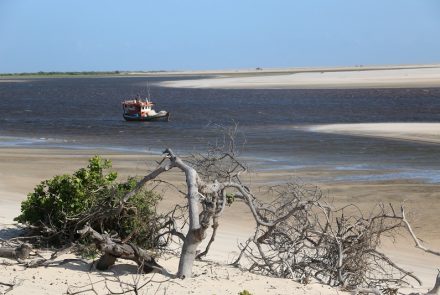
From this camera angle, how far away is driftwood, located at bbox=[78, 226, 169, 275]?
884cm

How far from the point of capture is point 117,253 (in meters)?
8.91

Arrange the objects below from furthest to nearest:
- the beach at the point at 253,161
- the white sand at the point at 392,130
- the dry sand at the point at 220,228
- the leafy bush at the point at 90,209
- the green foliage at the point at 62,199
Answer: the white sand at the point at 392,130
the green foliage at the point at 62,199
the leafy bush at the point at 90,209
the beach at the point at 253,161
the dry sand at the point at 220,228

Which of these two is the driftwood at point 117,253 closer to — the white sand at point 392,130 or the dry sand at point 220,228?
the dry sand at point 220,228

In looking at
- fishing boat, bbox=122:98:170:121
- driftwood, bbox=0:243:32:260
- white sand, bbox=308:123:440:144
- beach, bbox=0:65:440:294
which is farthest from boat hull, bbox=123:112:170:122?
driftwood, bbox=0:243:32:260

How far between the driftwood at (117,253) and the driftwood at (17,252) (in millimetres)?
958

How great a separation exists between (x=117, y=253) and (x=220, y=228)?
5729 mm

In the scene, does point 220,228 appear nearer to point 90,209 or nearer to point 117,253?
point 90,209

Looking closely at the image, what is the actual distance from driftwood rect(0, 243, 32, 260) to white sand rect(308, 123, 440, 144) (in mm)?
24113

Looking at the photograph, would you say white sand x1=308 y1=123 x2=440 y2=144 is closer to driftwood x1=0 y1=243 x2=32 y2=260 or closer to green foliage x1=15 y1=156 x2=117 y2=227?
green foliage x1=15 y1=156 x2=117 y2=227

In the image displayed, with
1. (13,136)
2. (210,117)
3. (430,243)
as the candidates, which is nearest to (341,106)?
(210,117)

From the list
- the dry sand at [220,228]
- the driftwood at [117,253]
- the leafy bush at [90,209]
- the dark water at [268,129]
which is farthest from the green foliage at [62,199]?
the dark water at [268,129]

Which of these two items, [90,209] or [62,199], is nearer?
[90,209]

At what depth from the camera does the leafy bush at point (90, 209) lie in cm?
988

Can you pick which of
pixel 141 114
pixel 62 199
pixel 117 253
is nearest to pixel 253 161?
pixel 62 199
